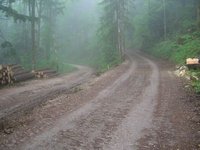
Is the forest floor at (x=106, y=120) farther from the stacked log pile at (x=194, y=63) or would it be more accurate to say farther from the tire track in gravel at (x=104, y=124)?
the stacked log pile at (x=194, y=63)

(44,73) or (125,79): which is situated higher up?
(44,73)

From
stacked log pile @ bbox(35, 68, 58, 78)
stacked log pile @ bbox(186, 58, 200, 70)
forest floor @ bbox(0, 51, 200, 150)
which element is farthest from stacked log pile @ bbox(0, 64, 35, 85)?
stacked log pile @ bbox(186, 58, 200, 70)

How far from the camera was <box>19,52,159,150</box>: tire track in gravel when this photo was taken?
29.0 feet

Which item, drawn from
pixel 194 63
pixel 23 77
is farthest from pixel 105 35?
pixel 194 63

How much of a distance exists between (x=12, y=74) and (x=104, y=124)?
14.7m

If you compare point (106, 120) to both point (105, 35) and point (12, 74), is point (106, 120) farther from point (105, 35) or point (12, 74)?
point (105, 35)

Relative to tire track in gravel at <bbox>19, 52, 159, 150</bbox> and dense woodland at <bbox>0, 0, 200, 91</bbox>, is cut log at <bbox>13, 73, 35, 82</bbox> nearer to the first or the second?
dense woodland at <bbox>0, 0, 200, 91</bbox>

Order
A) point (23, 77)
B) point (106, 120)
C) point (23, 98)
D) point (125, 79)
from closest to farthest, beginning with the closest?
point (106, 120)
point (23, 98)
point (125, 79)
point (23, 77)

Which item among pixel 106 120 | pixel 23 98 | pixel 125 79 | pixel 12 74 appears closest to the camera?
pixel 106 120

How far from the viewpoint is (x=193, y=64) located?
2206 centimetres

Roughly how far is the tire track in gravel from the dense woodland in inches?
533

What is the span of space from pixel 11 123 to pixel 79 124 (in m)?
2.53

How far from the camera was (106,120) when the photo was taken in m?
11.3

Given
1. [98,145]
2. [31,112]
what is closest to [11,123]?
[31,112]
